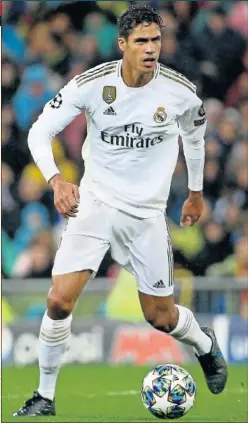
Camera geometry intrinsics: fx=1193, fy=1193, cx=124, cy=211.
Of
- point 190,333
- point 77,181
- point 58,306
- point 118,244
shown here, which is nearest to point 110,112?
point 118,244

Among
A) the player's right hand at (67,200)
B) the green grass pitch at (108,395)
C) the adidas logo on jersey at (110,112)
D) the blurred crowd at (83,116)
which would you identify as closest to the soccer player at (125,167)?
the adidas logo on jersey at (110,112)

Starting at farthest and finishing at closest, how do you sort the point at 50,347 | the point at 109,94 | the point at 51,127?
the point at 50,347, the point at 109,94, the point at 51,127

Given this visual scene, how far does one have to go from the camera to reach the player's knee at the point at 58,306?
295 inches

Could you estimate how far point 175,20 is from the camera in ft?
49.2

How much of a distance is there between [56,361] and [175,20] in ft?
26.3

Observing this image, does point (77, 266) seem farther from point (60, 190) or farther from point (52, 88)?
point (52, 88)

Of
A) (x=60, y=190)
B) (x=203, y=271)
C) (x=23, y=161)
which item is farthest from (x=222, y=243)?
(x=60, y=190)

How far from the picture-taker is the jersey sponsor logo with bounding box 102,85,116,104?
7512 mm

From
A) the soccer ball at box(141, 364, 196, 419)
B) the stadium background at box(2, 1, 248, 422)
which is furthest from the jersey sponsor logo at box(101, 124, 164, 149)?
the stadium background at box(2, 1, 248, 422)

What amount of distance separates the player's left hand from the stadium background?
8.56 feet

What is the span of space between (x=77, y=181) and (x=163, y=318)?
6233 mm

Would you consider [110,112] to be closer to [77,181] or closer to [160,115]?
[160,115]

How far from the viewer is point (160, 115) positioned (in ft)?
25.0

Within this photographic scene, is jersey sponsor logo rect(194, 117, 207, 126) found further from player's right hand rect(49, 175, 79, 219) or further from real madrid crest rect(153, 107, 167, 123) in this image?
player's right hand rect(49, 175, 79, 219)
